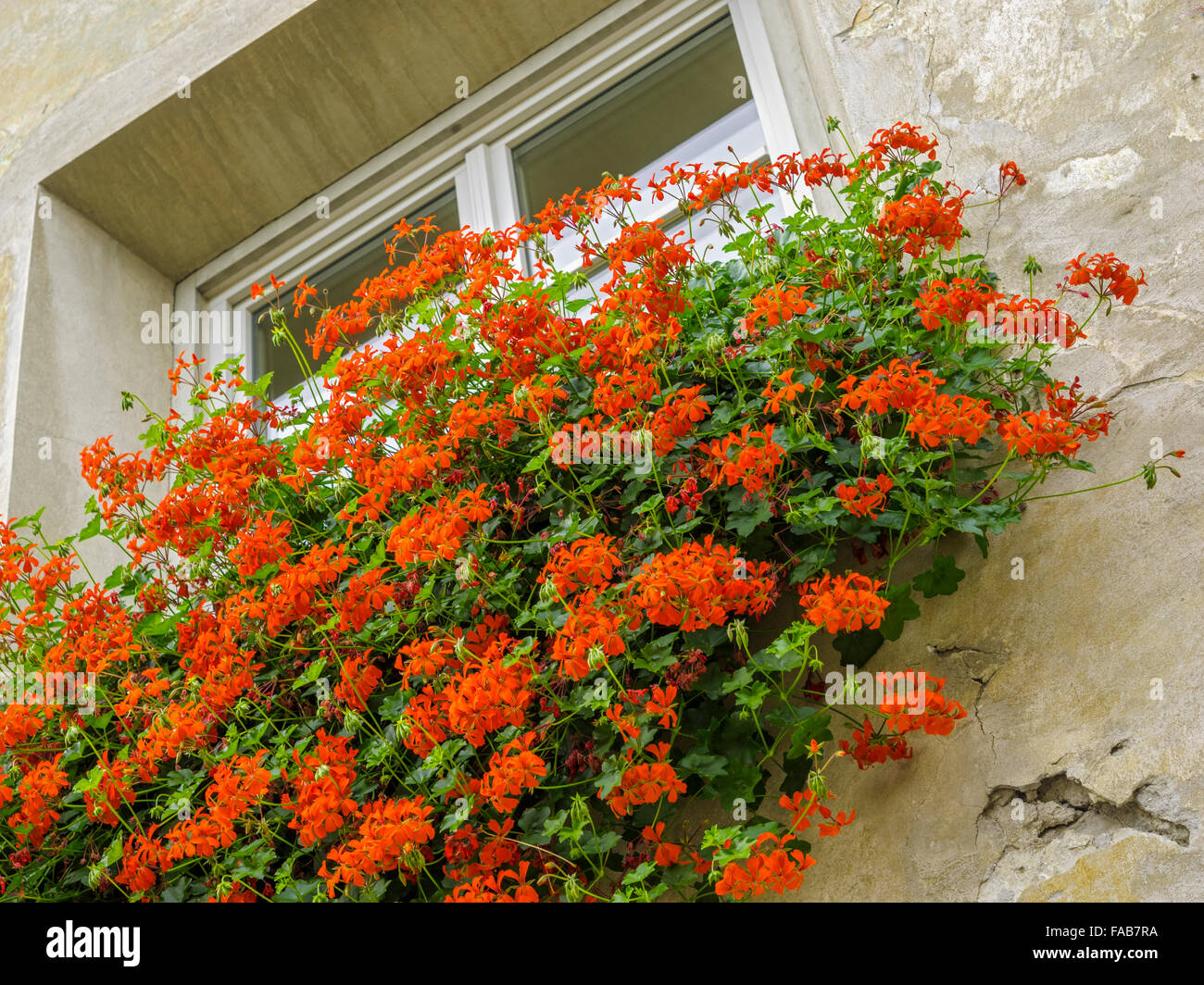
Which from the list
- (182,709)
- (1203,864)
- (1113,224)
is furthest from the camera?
(182,709)

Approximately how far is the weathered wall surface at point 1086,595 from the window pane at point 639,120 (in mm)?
1186

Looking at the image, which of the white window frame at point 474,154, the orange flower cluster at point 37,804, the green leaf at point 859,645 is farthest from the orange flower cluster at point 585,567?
the white window frame at point 474,154

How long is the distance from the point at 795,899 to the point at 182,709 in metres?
1.23

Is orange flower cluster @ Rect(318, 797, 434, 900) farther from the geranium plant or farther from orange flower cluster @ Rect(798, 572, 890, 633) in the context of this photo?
orange flower cluster @ Rect(798, 572, 890, 633)

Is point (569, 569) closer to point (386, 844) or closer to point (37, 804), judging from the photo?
point (386, 844)

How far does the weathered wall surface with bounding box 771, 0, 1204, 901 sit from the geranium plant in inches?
3.1

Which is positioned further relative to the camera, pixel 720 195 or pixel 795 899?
pixel 720 195

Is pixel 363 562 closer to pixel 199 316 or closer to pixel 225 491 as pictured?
pixel 225 491

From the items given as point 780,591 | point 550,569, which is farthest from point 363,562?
point 780,591

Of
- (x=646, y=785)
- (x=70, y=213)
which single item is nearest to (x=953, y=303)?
(x=646, y=785)

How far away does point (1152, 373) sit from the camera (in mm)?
1721

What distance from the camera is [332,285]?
3688mm

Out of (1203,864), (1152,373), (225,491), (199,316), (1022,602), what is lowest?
(1203,864)

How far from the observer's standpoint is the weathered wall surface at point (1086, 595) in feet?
4.80
